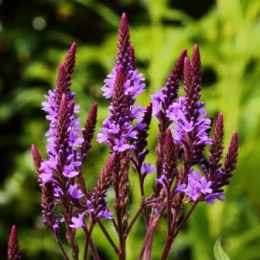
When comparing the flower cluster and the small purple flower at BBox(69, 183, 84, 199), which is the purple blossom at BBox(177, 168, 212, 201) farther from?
the small purple flower at BBox(69, 183, 84, 199)

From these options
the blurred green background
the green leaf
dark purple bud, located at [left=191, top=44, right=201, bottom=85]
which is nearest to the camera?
dark purple bud, located at [left=191, top=44, right=201, bottom=85]

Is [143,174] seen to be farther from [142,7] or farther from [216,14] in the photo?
[142,7]

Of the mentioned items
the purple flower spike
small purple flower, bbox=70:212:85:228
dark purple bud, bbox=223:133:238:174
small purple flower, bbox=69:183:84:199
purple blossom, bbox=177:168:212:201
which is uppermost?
the purple flower spike

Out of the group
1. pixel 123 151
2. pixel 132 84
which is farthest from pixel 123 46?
pixel 123 151

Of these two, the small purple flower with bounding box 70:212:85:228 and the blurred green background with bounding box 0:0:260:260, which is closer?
the small purple flower with bounding box 70:212:85:228

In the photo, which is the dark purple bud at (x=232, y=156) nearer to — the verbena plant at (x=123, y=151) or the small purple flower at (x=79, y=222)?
the verbena plant at (x=123, y=151)

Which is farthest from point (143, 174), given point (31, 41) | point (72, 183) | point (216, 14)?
point (31, 41)

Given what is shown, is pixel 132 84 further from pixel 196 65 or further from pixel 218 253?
pixel 218 253

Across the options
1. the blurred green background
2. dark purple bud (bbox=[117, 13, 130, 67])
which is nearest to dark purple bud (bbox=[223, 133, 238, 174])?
dark purple bud (bbox=[117, 13, 130, 67])
